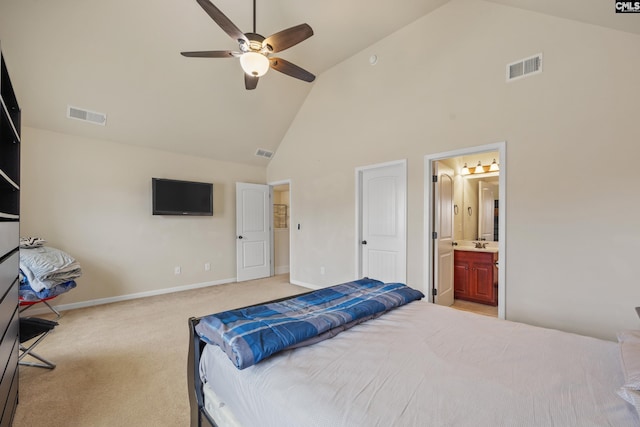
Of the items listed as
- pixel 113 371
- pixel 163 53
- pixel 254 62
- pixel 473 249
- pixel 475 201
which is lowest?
pixel 113 371

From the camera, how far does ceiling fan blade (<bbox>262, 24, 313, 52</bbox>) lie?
7.36 feet

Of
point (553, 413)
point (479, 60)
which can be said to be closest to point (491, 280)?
point (479, 60)

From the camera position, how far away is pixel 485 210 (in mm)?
4473

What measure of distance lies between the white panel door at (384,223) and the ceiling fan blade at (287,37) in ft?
6.52

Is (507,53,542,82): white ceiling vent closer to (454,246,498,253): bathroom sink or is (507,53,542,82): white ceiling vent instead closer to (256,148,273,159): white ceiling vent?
(454,246,498,253): bathroom sink

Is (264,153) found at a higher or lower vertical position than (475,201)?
higher

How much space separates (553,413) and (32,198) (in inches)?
210

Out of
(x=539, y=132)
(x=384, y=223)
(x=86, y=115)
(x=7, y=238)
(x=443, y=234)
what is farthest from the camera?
(x=384, y=223)

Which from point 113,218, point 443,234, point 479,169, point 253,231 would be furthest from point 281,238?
point 479,169

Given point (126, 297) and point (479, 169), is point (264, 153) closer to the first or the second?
point (126, 297)

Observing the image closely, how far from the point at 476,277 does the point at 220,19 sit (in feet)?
14.1

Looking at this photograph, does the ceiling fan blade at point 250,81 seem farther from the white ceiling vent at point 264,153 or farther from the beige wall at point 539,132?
the white ceiling vent at point 264,153

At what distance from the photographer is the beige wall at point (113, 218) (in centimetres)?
365

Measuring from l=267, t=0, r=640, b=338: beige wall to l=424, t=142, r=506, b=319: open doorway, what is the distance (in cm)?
9
